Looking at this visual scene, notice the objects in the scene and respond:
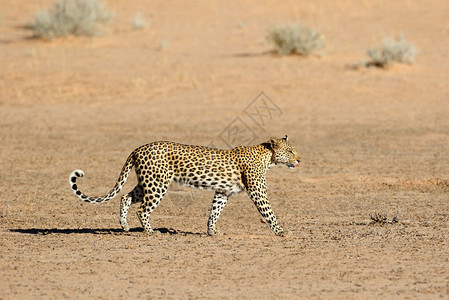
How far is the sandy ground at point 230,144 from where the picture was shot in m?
7.98

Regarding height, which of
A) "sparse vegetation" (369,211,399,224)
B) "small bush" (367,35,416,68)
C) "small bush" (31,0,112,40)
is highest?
"small bush" (31,0,112,40)

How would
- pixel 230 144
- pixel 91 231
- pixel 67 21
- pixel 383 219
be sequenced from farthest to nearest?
pixel 67 21 → pixel 230 144 → pixel 383 219 → pixel 91 231

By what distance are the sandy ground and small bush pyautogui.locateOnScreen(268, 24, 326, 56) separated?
41cm

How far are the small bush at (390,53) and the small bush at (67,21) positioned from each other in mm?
10387

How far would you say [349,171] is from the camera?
1520 cm

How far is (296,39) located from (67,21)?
8430mm

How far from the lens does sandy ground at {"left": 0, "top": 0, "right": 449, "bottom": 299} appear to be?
798 centimetres

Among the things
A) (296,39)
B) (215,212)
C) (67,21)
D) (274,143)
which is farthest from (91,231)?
(67,21)

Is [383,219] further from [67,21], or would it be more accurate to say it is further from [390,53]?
[67,21]

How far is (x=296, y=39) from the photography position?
26.2 metres

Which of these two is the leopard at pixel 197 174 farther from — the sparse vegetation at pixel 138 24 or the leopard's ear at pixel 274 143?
the sparse vegetation at pixel 138 24

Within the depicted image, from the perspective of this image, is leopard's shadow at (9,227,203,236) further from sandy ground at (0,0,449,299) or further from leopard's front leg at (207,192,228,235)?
leopard's front leg at (207,192,228,235)

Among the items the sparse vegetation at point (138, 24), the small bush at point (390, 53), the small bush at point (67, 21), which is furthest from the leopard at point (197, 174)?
the sparse vegetation at point (138, 24)

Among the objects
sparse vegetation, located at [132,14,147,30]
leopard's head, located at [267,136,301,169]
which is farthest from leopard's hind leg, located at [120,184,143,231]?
sparse vegetation, located at [132,14,147,30]
